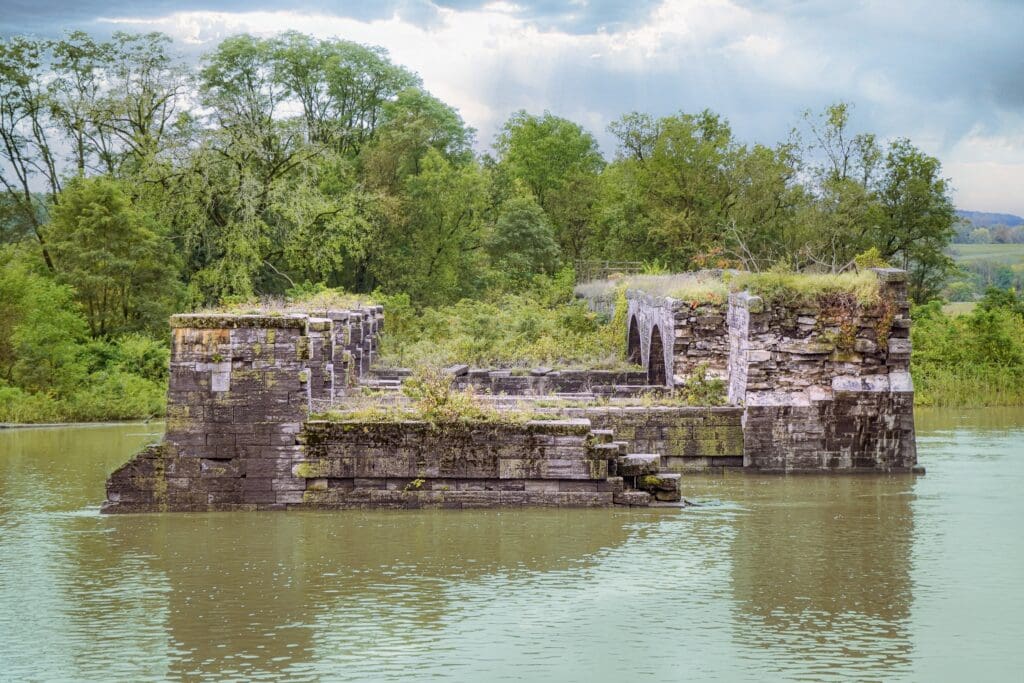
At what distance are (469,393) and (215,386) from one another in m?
3.18

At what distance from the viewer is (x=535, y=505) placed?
54.8ft

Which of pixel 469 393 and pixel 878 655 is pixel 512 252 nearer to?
pixel 469 393

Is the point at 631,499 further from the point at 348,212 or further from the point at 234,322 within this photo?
the point at 348,212

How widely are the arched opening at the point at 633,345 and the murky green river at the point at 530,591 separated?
579 inches

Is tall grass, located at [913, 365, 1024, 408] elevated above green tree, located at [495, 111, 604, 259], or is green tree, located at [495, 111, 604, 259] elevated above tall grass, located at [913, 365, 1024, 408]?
green tree, located at [495, 111, 604, 259]

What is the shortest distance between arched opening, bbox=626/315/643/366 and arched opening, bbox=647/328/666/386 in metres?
3.99

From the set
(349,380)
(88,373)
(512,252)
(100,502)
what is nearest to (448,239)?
(512,252)

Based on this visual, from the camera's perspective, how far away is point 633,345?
3459 centimetres

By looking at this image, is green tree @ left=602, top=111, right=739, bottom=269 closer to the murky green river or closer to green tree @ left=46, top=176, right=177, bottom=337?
green tree @ left=46, top=176, right=177, bottom=337

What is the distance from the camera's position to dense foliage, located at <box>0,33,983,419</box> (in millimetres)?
35281

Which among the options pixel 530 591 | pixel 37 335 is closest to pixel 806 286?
pixel 530 591

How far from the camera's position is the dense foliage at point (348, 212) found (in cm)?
3528

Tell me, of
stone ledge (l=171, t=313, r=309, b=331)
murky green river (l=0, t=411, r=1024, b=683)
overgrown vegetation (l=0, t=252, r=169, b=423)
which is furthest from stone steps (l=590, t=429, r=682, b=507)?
overgrown vegetation (l=0, t=252, r=169, b=423)

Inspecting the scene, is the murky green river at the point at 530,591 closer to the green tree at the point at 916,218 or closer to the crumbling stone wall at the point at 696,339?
the crumbling stone wall at the point at 696,339
